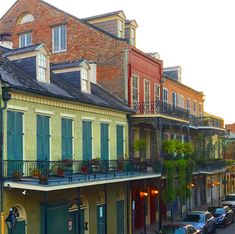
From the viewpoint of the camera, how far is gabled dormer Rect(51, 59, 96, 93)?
2433cm

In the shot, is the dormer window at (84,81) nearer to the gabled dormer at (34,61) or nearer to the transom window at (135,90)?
the gabled dormer at (34,61)

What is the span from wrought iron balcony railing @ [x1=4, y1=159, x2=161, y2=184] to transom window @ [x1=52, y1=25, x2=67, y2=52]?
9.11m

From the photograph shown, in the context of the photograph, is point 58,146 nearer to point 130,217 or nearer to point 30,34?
point 130,217

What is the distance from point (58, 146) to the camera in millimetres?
20531

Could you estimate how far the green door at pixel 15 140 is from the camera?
17547 mm

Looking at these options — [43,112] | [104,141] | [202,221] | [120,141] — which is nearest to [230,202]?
[202,221]

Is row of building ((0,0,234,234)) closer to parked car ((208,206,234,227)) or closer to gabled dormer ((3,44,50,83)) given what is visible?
gabled dormer ((3,44,50,83))

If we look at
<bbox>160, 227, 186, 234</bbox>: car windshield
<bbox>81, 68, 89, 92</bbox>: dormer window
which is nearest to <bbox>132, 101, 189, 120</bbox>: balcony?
<bbox>81, 68, 89, 92</bbox>: dormer window

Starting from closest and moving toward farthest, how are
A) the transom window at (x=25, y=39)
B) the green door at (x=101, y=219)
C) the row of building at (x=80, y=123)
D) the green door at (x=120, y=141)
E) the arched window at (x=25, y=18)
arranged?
the row of building at (x=80, y=123) < the green door at (x=101, y=219) < the green door at (x=120, y=141) < the arched window at (x=25, y=18) < the transom window at (x=25, y=39)

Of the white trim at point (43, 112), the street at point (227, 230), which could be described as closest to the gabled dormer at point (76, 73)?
the white trim at point (43, 112)

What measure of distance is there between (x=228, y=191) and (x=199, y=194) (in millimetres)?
13040

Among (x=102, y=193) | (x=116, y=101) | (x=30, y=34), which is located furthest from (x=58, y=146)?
(x=30, y=34)

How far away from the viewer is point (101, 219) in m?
23.8

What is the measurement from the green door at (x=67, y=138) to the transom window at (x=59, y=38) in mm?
9695
